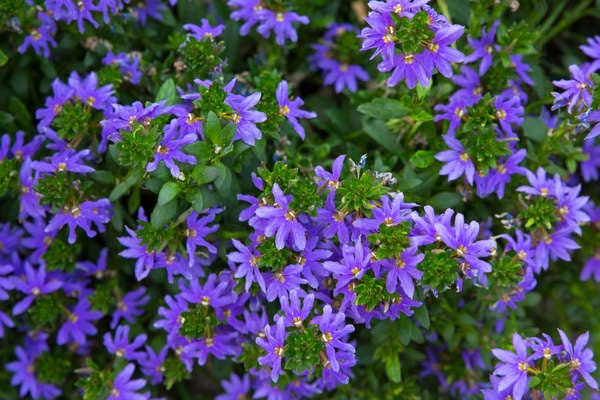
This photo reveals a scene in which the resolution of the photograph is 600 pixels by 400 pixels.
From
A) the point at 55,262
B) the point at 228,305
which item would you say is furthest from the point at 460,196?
the point at 55,262

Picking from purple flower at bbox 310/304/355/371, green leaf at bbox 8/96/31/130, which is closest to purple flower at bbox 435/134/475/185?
purple flower at bbox 310/304/355/371

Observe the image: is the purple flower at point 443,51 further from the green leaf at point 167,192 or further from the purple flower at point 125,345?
the purple flower at point 125,345

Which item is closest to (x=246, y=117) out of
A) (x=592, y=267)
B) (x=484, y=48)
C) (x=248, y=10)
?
(x=248, y=10)

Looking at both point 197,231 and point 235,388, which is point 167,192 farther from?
point 235,388

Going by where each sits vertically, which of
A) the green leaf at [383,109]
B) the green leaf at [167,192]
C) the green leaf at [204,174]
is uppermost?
the green leaf at [204,174]

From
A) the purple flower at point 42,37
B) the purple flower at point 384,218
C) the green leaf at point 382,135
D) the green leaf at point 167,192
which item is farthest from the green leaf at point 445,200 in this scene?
the purple flower at point 42,37

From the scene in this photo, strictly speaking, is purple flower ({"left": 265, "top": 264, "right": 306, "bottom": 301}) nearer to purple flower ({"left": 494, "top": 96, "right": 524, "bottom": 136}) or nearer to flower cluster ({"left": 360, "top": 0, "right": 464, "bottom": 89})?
flower cluster ({"left": 360, "top": 0, "right": 464, "bottom": 89})
